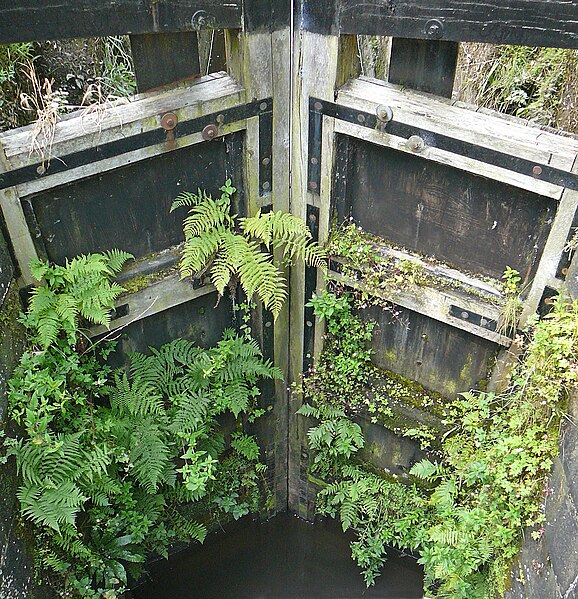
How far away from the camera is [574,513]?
3.33m

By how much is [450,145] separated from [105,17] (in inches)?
86.7

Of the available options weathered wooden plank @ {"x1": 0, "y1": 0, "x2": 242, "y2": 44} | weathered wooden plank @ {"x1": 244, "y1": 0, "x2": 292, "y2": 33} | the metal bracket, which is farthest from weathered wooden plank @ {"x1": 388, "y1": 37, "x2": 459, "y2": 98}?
the metal bracket

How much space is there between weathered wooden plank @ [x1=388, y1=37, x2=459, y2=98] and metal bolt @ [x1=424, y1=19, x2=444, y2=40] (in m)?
0.24

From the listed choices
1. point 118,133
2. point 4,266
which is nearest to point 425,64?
point 118,133

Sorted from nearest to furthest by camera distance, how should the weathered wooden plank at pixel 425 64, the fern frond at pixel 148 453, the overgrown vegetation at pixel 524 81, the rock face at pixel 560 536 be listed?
the rock face at pixel 560 536, the weathered wooden plank at pixel 425 64, the fern frond at pixel 148 453, the overgrown vegetation at pixel 524 81

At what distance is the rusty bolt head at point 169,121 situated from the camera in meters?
3.84

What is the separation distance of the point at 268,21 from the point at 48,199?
184 centimetres

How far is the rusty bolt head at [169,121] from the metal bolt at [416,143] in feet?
5.09

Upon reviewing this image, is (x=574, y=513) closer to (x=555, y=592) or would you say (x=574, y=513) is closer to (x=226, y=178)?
(x=555, y=592)

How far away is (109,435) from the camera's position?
4477 mm

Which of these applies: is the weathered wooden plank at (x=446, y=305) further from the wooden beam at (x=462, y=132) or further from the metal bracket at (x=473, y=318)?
the wooden beam at (x=462, y=132)

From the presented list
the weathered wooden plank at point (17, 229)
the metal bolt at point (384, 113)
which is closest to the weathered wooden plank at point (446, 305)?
the metal bolt at point (384, 113)

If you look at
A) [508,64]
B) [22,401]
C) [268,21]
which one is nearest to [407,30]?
[268,21]

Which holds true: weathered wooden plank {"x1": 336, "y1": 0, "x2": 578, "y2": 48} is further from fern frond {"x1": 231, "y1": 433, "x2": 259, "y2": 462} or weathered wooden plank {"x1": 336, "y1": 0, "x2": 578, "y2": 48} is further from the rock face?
fern frond {"x1": 231, "y1": 433, "x2": 259, "y2": 462}
